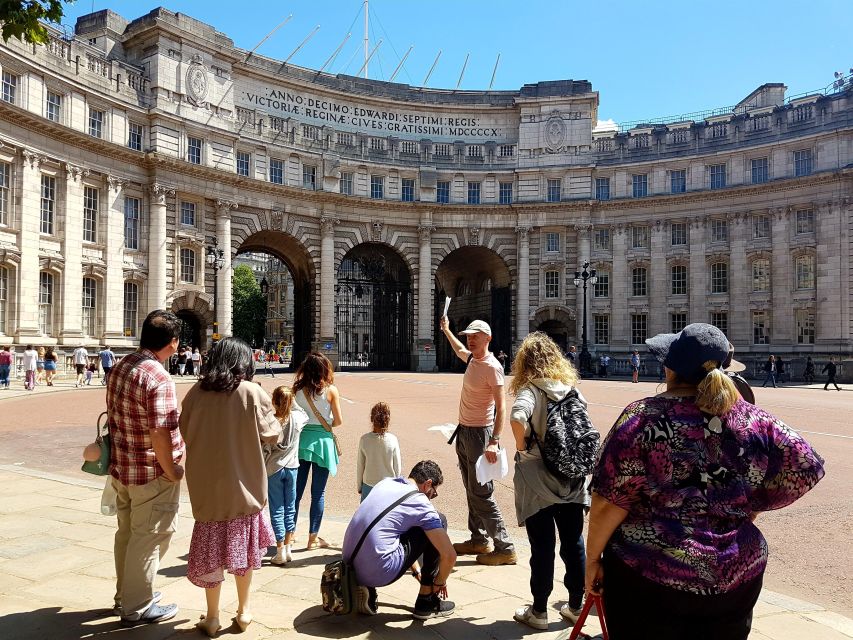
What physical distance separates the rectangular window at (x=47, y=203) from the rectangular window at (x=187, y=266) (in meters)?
7.21

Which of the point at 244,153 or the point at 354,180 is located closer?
the point at 244,153

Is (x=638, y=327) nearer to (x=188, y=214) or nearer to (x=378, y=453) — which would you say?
(x=188, y=214)

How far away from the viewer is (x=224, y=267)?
3572 centimetres

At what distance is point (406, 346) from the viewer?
45.1 meters

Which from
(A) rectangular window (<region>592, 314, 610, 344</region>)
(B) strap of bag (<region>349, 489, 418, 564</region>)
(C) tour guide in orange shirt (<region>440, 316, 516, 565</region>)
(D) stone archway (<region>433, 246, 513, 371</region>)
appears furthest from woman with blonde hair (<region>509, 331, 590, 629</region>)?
(A) rectangular window (<region>592, 314, 610, 344</region>)

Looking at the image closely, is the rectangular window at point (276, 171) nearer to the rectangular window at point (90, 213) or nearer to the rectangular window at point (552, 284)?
the rectangular window at point (90, 213)

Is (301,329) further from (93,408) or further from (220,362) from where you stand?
(220,362)

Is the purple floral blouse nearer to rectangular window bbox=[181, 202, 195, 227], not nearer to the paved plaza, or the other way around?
the paved plaza

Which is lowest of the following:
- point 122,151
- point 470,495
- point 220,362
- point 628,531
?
point 470,495

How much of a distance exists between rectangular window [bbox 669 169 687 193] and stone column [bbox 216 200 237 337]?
89.6ft

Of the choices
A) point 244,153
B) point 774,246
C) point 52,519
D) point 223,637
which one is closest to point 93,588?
point 223,637

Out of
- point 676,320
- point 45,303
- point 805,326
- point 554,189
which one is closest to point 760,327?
point 805,326

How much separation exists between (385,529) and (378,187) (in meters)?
39.9

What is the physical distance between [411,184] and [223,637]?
4104cm
